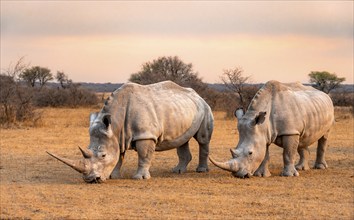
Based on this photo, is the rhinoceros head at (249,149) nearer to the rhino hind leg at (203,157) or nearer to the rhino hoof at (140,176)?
the rhino hind leg at (203,157)

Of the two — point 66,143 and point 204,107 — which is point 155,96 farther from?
point 66,143

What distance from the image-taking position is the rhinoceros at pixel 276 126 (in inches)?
480

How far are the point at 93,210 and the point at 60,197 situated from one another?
1278 mm

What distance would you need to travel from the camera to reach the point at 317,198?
33.4 feet

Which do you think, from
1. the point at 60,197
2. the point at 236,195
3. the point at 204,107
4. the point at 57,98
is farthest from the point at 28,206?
the point at 57,98

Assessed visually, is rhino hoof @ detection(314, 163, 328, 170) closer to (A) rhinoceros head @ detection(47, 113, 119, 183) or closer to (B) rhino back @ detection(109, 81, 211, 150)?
(B) rhino back @ detection(109, 81, 211, 150)

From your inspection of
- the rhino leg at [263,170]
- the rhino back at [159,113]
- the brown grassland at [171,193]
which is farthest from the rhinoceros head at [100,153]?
the rhino leg at [263,170]

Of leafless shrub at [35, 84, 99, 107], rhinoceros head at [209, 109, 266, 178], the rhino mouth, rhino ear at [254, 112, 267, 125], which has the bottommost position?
leafless shrub at [35, 84, 99, 107]

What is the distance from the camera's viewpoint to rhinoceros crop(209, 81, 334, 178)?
12195 millimetres

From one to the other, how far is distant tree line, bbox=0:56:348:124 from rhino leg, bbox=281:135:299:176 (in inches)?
631

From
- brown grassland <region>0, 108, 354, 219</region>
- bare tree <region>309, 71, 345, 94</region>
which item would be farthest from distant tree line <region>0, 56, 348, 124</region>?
brown grassland <region>0, 108, 354, 219</region>

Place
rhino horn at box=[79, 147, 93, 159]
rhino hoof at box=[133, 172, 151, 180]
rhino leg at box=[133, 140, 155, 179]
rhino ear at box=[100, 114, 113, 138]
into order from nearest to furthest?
rhino horn at box=[79, 147, 93, 159], rhino ear at box=[100, 114, 113, 138], rhino leg at box=[133, 140, 155, 179], rhino hoof at box=[133, 172, 151, 180]

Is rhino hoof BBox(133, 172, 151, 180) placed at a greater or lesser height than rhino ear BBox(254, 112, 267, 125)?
lesser

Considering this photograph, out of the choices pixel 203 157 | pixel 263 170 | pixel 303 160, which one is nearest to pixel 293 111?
pixel 263 170
